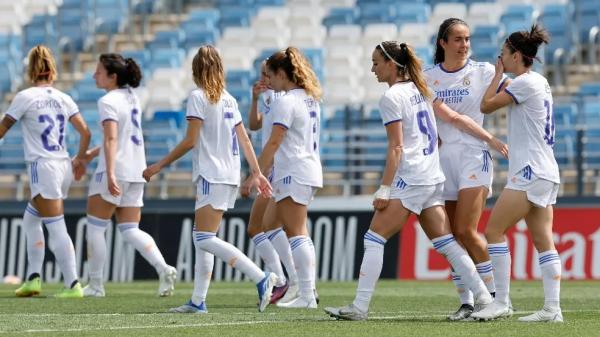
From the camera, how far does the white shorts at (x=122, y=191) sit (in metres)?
12.7

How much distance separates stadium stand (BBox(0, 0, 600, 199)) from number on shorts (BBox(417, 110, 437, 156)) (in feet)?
28.5

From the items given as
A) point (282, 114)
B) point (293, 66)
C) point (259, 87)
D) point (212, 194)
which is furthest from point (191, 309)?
point (259, 87)

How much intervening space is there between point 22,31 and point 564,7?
974cm

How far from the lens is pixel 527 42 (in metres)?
9.43

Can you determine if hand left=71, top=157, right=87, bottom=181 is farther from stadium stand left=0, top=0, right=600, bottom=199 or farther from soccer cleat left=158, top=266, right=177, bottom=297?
stadium stand left=0, top=0, right=600, bottom=199

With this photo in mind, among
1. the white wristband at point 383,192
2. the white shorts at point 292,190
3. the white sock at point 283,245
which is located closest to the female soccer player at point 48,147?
the white sock at point 283,245

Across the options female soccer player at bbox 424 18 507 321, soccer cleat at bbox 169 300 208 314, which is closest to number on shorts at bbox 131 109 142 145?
soccer cleat at bbox 169 300 208 314

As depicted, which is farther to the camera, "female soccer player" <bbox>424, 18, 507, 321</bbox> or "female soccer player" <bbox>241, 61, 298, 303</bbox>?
"female soccer player" <bbox>241, 61, 298, 303</bbox>

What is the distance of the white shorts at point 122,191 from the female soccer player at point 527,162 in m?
4.24

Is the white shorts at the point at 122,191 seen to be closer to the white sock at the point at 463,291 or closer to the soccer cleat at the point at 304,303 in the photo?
the soccer cleat at the point at 304,303

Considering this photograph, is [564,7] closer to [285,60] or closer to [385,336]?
[285,60]

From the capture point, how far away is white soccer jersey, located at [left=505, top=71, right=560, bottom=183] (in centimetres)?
944

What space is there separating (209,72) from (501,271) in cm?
258

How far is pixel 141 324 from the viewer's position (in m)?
9.47
